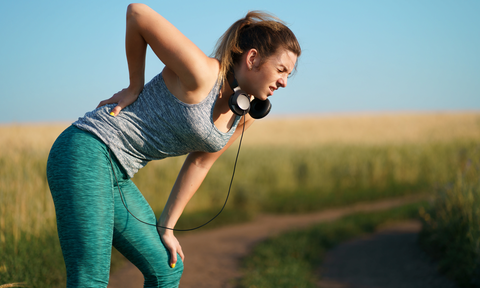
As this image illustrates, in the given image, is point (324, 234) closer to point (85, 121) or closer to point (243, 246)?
point (243, 246)

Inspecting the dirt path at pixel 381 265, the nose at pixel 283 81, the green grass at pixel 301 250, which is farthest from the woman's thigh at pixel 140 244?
the dirt path at pixel 381 265

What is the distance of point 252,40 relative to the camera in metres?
1.70

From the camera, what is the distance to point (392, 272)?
164 inches

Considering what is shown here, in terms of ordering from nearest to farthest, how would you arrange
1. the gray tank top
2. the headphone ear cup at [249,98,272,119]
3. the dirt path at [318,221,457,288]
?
the gray tank top, the headphone ear cup at [249,98,272,119], the dirt path at [318,221,457,288]

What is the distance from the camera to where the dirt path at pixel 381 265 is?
3864mm

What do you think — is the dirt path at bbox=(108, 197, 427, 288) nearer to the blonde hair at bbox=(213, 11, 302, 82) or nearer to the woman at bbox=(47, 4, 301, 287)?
the woman at bbox=(47, 4, 301, 287)

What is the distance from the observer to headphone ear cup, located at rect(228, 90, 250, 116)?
1664mm

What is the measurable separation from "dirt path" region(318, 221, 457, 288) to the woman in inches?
111

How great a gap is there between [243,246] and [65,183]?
3.97 meters

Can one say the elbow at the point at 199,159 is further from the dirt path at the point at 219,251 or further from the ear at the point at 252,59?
the dirt path at the point at 219,251

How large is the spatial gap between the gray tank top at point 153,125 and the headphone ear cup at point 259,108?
0.24 metres

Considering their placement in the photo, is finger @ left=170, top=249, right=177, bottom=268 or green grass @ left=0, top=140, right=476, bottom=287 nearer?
finger @ left=170, top=249, right=177, bottom=268

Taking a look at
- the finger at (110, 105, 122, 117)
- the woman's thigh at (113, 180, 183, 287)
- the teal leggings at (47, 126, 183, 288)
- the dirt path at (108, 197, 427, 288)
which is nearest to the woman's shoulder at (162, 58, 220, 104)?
the finger at (110, 105, 122, 117)

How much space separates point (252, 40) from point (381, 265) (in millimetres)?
3713
